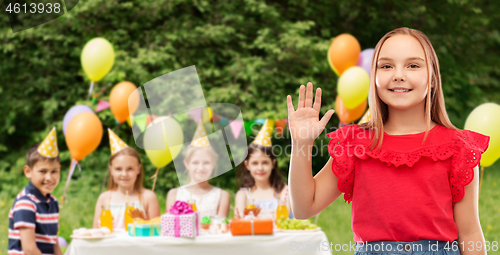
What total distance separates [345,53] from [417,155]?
3.61m

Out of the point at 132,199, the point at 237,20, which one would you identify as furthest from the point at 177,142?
the point at 237,20

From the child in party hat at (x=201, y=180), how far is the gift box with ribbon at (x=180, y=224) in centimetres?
13

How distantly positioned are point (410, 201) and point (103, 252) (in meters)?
2.10

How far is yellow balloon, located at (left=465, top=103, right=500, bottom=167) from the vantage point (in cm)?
306

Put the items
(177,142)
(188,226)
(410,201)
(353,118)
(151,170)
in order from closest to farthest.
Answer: (410,201), (188,226), (177,142), (353,118), (151,170)

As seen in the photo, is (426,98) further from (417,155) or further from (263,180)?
(263,180)

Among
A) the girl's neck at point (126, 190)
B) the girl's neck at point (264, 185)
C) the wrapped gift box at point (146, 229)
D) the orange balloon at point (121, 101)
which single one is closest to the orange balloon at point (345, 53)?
the girl's neck at point (264, 185)

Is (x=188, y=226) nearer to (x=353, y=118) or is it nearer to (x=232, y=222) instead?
(x=232, y=222)

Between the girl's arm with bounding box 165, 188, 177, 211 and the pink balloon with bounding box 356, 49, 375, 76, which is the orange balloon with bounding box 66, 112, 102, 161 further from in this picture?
the pink balloon with bounding box 356, 49, 375, 76

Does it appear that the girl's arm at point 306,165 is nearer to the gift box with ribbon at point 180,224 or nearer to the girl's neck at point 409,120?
the girl's neck at point 409,120

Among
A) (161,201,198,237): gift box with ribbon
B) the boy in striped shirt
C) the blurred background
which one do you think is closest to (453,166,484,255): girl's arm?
(161,201,198,237): gift box with ribbon

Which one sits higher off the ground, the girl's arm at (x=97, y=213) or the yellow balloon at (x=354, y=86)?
the yellow balloon at (x=354, y=86)

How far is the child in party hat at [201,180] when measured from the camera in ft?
9.58

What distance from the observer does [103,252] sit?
2652mm
